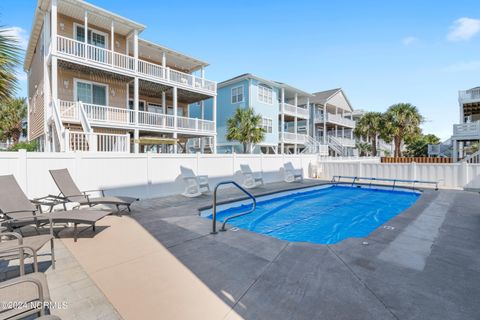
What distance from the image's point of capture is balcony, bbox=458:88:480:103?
21.7 metres

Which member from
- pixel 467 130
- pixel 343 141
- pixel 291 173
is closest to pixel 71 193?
pixel 291 173

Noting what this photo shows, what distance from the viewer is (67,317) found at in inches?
96.6

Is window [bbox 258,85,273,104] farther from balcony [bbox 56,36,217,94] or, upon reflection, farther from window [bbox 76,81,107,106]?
window [bbox 76,81,107,106]

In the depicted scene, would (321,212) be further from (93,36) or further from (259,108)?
(93,36)

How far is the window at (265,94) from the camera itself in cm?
2392

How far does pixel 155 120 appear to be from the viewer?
15.8 metres

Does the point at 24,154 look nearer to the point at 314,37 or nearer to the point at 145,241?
the point at 145,241

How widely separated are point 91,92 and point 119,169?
362 inches

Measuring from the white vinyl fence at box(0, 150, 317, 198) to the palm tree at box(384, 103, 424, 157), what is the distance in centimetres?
2101

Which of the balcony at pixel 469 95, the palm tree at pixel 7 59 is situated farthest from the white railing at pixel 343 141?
the palm tree at pixel 7 59

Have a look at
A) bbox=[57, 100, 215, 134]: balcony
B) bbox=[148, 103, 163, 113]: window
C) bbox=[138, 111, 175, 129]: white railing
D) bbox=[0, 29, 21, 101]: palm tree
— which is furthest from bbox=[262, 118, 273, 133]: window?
bbox=[0, 29, 21, 101]: palm tree

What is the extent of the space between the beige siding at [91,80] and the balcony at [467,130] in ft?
88.2

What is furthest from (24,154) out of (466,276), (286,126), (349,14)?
(286,126)

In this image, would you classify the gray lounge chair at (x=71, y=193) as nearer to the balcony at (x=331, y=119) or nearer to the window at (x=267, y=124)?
the window at (x=267, y=124)
